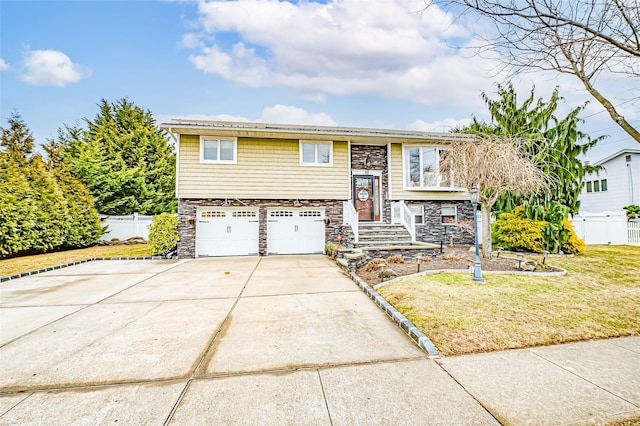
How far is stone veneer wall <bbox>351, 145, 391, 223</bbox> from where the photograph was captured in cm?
1132

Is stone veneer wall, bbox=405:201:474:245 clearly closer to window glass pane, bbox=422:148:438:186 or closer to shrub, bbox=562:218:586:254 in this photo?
window glass pane, bbox=422:148:438:186

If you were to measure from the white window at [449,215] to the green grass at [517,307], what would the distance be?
4.97m

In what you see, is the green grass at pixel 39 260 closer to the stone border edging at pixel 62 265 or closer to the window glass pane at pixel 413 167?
the stone border edging at pixel 62 265

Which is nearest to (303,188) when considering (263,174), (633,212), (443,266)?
(263,174)

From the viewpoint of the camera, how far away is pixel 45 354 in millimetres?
3029

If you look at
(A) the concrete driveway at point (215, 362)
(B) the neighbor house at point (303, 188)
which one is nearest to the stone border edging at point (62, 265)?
(B) the neighbor house at point (303, 188)

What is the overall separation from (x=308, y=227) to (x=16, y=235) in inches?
401

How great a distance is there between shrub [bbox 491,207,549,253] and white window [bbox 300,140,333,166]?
6903 millimetres

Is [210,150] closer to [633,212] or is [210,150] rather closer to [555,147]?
[555,147]

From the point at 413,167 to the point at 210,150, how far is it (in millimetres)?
8147

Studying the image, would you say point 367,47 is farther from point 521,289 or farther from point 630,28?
point 521,289

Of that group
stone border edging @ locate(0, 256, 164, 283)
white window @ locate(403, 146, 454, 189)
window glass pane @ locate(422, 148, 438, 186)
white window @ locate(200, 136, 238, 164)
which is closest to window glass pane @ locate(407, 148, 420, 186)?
white window @ locate(403, 146, 454, 189)

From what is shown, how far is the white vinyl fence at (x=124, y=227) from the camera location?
44.3ft

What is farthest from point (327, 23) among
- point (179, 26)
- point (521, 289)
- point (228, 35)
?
point (521, 289)
